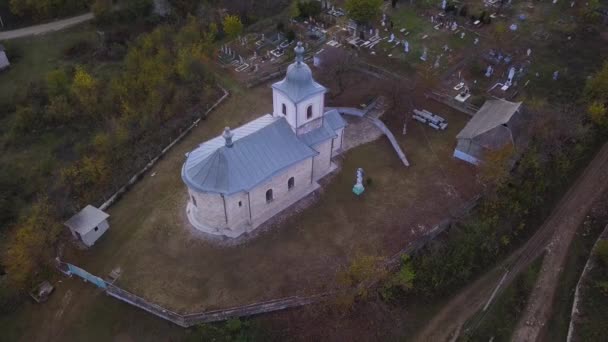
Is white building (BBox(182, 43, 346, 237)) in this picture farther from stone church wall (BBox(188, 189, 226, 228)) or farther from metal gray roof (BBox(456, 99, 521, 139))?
metal gray roof (BBox(456, 99, 521, 139))

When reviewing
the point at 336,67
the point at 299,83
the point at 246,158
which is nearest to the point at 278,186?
the point at 246,158

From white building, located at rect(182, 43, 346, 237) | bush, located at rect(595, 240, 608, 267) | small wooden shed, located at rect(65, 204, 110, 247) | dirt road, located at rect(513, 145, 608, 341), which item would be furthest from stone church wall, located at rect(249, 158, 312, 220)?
bush, located at rect(595, 240, 608, 267)

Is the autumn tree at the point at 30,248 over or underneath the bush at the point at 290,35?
underneath

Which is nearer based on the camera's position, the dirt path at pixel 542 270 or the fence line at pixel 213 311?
the fence line at pixel 213 311

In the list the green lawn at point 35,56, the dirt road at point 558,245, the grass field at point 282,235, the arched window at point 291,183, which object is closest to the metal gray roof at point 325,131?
the arched window at point 291,183

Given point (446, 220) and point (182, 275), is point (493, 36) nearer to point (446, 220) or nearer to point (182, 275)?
point (446, 220)

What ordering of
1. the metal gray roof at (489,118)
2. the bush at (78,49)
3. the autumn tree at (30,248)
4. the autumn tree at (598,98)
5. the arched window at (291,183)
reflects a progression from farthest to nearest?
the bush at (78,49)
the autumn tree at (598,98)
the metal gray roof at (489,118)
the arched window at (291,183)
the autumn tree at (30,248)

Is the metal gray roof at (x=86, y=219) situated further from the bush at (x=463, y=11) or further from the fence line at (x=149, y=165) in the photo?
the bush at (x=463, y=11)
